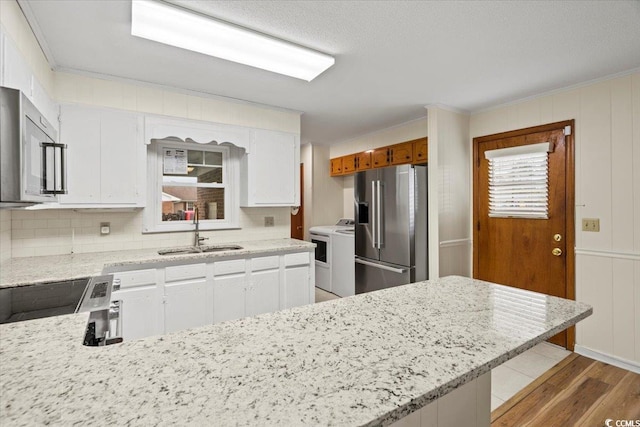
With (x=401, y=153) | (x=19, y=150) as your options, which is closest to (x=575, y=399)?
(x=401, y=153)

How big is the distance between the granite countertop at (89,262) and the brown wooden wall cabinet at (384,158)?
1.75 m

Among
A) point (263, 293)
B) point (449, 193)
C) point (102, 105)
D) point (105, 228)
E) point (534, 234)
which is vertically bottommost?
point (263, 293)

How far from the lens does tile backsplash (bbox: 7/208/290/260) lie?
2430mm

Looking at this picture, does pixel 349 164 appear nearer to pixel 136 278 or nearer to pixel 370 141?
pixel 370 141

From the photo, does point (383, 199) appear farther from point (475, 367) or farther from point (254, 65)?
point (475, 367)

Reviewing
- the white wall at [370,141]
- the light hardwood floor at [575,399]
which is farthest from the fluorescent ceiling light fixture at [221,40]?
the light hardwood floor at [575,399]

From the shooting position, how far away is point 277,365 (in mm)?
714

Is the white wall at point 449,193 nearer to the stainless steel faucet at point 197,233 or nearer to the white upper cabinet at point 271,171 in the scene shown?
the white upper cabinet at point 271,171

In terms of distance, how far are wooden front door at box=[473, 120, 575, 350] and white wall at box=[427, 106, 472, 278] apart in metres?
0.11

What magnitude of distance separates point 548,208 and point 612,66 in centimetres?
125

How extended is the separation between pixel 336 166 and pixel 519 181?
279 cm

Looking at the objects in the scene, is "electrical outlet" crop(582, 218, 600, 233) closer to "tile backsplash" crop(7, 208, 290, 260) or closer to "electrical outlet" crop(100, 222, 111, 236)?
"tile backsplash" crop(7, 208, 290, 260)

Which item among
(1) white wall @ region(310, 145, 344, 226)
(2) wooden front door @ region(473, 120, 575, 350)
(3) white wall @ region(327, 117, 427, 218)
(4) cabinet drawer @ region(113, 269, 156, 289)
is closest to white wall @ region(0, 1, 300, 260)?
(4) cabinet drawer @ region(113, 269, 156, 289)

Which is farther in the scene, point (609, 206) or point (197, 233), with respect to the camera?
point (197, 233)
